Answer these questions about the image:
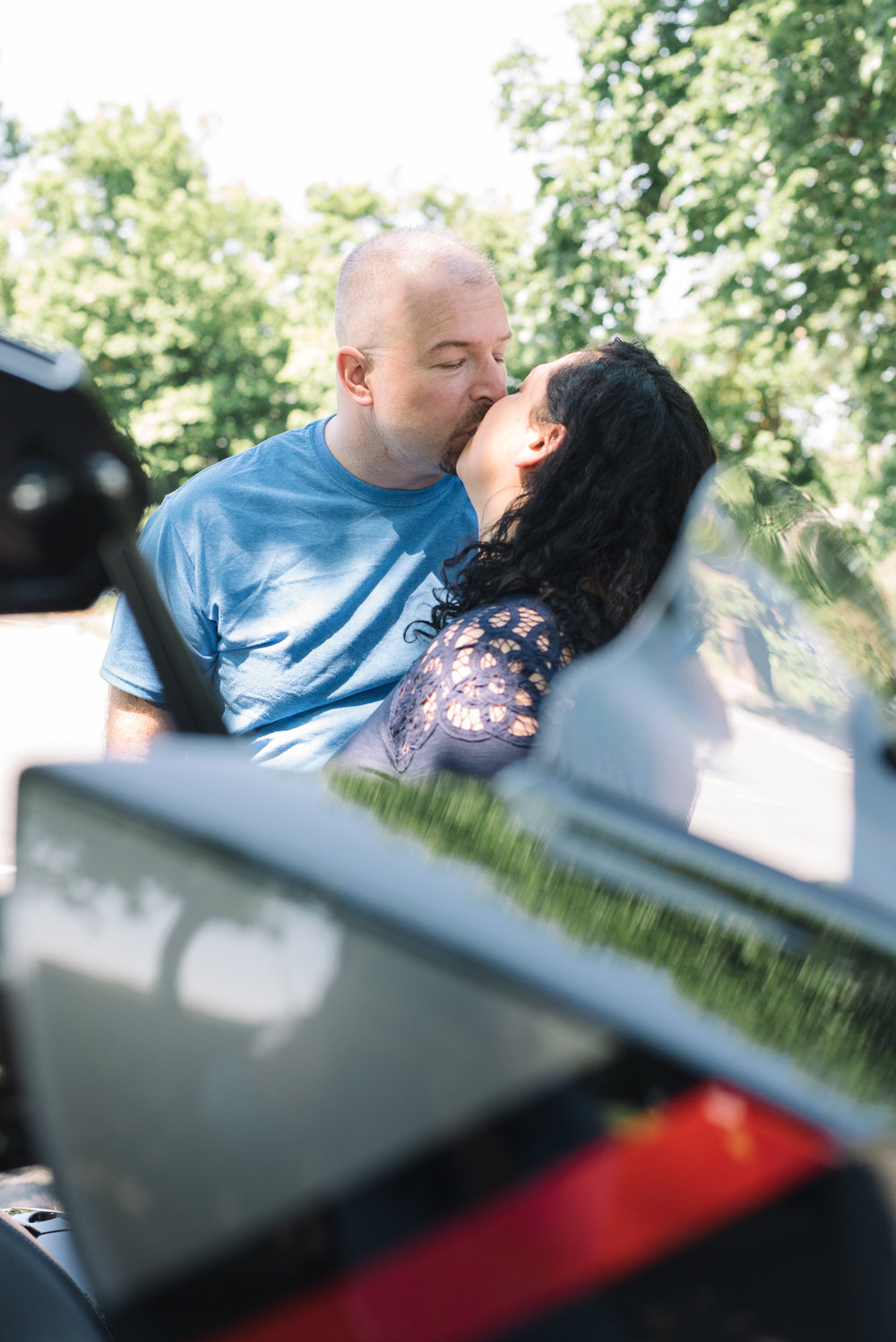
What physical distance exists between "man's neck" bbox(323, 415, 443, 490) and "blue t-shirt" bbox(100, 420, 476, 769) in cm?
2

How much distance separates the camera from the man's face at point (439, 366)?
2.36 metres

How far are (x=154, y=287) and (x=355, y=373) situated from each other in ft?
93.3

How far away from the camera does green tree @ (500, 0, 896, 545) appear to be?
24.1ft

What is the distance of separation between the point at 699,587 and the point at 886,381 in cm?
845

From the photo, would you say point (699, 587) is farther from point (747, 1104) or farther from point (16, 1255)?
point (16, 1255)

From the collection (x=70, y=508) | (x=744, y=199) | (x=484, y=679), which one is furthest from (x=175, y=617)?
(x=744, y=199)

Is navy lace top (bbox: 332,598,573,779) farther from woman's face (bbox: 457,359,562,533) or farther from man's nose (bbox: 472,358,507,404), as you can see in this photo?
man's nose (bbox: 472,358,507,404)

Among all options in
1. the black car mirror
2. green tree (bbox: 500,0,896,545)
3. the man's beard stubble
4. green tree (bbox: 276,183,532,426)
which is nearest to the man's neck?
the man's beard stubble

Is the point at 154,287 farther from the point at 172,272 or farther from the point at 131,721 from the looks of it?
the point at 131,721

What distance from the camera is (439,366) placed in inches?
93.5

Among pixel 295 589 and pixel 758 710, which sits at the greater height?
pixel 758 710

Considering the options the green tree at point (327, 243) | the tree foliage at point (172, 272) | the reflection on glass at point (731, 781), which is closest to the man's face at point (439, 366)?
the reflection on glass at point (731, 781)

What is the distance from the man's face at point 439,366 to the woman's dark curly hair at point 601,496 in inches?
23.9

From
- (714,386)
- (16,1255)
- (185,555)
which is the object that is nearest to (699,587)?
(16,1255)
